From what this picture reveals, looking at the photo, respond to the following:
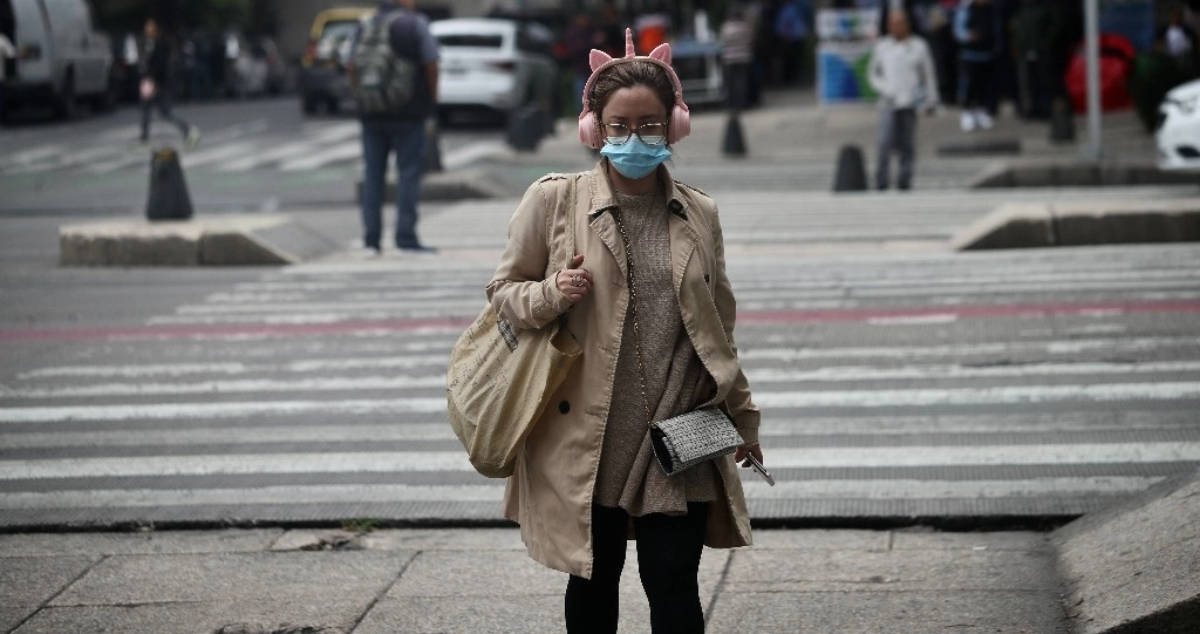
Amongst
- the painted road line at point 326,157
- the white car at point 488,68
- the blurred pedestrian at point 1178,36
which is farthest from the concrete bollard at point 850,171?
the white car at point 488,68

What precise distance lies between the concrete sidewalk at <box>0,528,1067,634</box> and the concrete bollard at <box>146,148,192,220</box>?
27.5ft

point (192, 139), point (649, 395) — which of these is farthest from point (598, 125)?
point (192, 139)

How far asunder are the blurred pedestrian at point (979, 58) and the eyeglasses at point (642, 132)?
22336 millimetres

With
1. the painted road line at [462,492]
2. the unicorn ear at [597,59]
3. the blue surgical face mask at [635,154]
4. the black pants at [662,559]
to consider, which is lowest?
the painted road line at [462,492]

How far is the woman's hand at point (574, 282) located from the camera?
402 centimetres

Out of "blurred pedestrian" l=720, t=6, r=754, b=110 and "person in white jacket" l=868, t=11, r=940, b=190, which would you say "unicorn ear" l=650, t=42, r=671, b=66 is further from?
"blurred pedestrian" l=720, t=6, r=754, b=110

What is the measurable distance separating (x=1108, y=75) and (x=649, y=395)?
24453 mm

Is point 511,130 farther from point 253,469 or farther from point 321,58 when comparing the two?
point 253,469

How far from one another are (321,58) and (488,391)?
102ft

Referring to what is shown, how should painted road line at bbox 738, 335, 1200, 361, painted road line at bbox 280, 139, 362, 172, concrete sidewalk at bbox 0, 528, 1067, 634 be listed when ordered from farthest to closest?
painted road line at bbox 280, 139, 362, 172 < painted road line at bbox 738, 335, 1200, 361 < concrete sidewalk at bbox 0, 528, 1067, 634

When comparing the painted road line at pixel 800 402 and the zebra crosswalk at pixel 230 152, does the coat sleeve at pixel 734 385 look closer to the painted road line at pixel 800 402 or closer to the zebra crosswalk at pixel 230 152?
the painted road line at pixel 800 402

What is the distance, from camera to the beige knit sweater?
4.09 metres

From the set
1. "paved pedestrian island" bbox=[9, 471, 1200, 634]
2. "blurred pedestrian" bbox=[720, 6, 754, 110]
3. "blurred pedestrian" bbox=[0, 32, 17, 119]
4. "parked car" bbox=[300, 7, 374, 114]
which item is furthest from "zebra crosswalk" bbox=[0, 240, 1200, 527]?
"parked car" bbox=[300, 7, 374, 114]

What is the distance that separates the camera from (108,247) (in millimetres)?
14219
